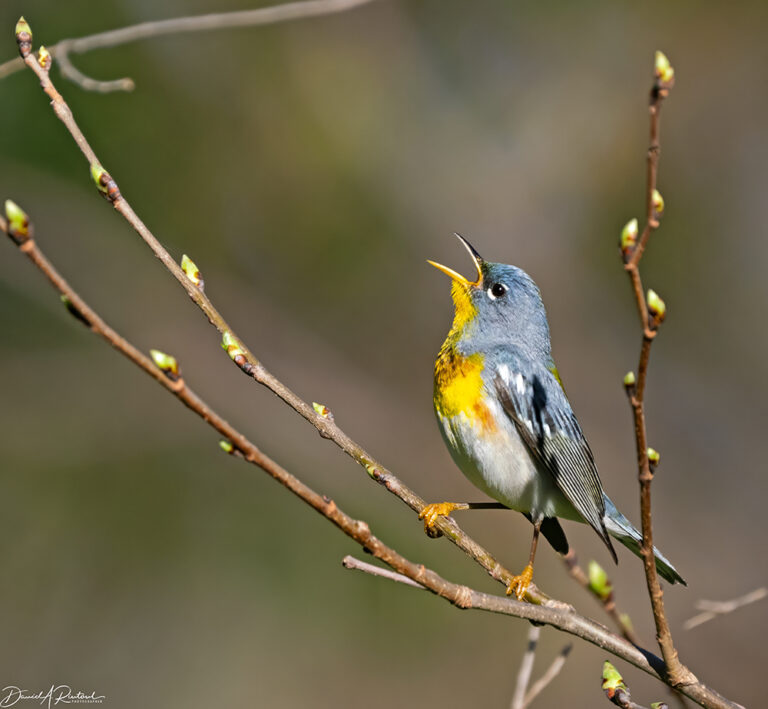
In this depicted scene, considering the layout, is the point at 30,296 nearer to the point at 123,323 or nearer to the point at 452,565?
the point at 123,323

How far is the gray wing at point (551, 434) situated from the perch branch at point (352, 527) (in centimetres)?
75

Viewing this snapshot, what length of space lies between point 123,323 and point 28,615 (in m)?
2.52

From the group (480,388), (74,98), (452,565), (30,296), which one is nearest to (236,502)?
(452,565)

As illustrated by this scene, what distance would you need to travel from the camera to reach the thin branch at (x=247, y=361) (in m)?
1.88

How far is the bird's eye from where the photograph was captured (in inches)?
140

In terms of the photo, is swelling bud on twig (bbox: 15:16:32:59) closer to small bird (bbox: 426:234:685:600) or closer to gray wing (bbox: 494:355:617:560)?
small bird (bbox: 426:234:685:600)

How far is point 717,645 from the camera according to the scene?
636 centimetres

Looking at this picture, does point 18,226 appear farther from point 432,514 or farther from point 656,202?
point 432,514

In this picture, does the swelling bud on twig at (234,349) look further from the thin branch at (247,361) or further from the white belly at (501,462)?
the white belly at (501,462)

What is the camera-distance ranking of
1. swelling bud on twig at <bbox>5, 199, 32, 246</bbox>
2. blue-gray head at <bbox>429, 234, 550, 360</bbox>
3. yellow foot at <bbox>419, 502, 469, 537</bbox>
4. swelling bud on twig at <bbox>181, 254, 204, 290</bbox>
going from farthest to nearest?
blue-gray head at <bbox>429, 234, 550, 360</bbox> < yellow foot at <bbox>419, 502, 469, 537</bbox> < swelling bud on twig at <bbox>181, 254, 204, 290</bbox> < swelling bud on twig at <bbox>5, 199, 32, 246</bbox>

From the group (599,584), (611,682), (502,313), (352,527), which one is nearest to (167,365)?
(352,527)

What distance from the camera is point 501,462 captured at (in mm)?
3119

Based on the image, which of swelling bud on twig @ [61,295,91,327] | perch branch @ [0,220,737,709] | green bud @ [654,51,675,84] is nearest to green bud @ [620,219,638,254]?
green bud @ [654,51,675,84]

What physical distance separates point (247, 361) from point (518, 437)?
137 centimetres
